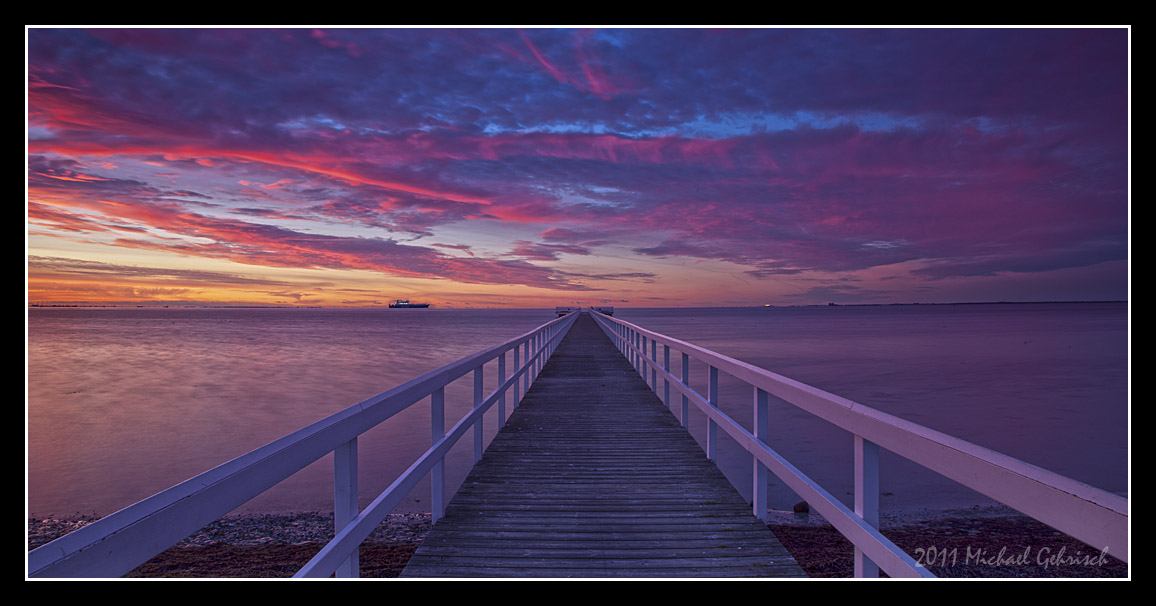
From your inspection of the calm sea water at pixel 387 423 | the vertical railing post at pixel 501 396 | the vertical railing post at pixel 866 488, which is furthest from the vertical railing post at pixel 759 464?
the calm sea water at pixel 387 423

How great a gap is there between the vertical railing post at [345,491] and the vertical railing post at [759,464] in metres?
2.41

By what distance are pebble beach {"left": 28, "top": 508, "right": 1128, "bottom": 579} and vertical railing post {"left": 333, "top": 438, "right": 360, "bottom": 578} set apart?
276 cm

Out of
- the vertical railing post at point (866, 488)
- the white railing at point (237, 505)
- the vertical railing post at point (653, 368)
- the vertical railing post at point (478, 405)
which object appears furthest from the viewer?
the vertical railing post at point (653, 368)

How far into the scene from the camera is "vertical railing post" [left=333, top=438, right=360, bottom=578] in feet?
7.03

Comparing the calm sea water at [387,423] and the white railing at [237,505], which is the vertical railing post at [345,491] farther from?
the calm sea water at [387,423]

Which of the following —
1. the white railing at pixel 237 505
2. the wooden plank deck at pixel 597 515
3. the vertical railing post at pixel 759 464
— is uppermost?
the white railing at pixel 237 505

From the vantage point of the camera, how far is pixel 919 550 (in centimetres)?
568

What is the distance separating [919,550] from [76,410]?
22054mm

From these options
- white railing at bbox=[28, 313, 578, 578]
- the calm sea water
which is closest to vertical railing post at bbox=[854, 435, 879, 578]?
white railing at bbox=[28, 313, 578, 578]

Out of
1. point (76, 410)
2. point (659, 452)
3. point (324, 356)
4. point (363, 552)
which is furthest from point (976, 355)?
point (76, 410)

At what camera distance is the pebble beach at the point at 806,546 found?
534 centimetres

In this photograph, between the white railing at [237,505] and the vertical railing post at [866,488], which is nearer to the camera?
the white railing at [237,505]
